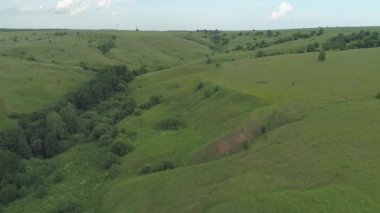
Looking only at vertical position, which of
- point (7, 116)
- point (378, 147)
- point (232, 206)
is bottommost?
point (7, 116)

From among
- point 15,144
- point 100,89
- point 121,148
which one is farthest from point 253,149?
point 100,89

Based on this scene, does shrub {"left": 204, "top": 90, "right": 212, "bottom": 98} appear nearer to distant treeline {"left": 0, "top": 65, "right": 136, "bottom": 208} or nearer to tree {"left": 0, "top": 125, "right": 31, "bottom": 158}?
distant treeline {"left": 0, "top": 65, "right": 136, "bottom": 208}

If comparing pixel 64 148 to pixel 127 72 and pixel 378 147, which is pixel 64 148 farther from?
pixel 127 72

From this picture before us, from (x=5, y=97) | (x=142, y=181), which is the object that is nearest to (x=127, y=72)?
(x=5, y=97)

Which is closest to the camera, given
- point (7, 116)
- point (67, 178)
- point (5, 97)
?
point (67, 178)

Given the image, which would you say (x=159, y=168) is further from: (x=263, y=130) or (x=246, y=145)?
(x=263, y=130)

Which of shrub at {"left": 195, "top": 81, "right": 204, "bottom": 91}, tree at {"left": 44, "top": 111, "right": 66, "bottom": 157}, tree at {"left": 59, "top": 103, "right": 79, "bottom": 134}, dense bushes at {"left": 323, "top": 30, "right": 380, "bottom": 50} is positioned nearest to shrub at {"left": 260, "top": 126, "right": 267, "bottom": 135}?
shrub at {"left": 195, "top": 81, "right": 204, "bottom": 91}

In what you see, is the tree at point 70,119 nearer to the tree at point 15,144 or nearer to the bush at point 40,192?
the tree at point 15,144
